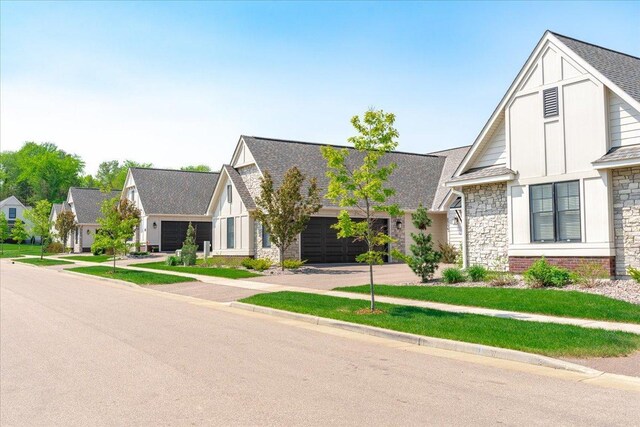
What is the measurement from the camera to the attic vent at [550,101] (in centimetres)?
1908

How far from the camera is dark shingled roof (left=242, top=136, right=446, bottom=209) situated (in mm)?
32906

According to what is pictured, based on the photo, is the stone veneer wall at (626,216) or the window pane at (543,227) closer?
the stone veneer wall at (626,216)

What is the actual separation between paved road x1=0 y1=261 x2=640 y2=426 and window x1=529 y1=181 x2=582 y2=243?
9.72 m

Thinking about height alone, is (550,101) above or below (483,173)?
above

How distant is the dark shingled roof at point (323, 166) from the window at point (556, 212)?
46.1 ft

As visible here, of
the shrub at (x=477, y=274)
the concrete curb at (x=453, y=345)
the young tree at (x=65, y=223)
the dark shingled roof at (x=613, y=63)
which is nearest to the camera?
the concrete curb at (x=453, y=345)

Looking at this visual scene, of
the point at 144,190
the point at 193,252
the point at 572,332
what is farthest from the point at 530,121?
the point at 144,190

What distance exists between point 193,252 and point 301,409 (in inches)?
1126

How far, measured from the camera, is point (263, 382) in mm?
7699

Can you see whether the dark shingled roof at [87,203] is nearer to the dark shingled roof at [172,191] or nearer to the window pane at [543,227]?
the dark shingled roof at [172,191]

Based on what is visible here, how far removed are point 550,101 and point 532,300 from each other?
7898 mm

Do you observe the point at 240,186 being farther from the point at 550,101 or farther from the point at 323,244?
the point at 550,101

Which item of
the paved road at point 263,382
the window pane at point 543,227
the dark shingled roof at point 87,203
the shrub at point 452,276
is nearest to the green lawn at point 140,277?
the shrub at point 452,276

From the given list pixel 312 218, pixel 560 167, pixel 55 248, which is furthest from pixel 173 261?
pixel 55 248
